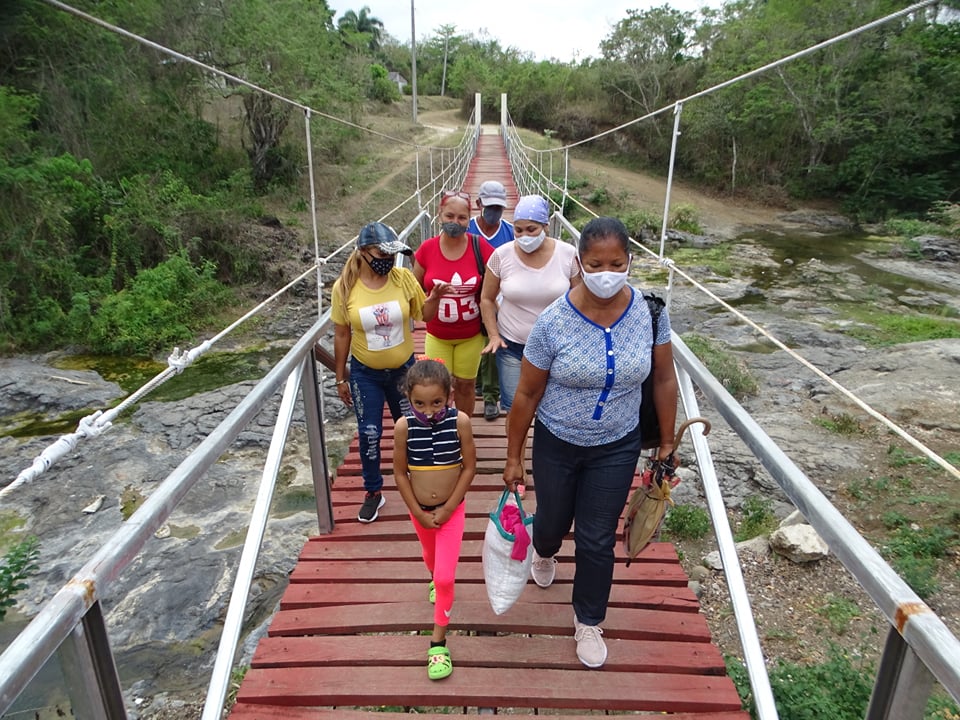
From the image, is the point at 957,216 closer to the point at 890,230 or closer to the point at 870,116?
the point at 890,230

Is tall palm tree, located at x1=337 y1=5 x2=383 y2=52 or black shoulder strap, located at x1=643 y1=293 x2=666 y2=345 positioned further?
tall palm tree, located at x1=337 y1=5 x2=383 y2=52

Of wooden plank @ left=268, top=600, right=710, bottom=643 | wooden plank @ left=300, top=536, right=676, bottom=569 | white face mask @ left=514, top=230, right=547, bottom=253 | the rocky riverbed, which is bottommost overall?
the rocky riverbed

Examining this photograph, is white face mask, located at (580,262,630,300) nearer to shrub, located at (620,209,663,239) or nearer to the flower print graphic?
the flower print graphic

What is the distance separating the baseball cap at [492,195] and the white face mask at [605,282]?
149cm

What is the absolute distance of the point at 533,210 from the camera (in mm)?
2332

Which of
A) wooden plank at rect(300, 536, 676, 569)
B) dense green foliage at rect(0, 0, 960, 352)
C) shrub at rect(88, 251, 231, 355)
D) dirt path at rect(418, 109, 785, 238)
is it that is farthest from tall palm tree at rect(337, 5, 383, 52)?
wooden plank at rect(300, 536, 676, 569)

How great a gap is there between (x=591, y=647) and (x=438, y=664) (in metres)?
0.46

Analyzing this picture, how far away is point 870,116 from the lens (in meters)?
17.1

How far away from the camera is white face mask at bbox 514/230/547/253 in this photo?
2.35 m

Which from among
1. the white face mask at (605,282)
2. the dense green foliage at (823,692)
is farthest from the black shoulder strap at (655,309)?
the dense green foliage at (823,692)

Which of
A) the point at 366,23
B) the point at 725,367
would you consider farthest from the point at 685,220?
the point at 366,23

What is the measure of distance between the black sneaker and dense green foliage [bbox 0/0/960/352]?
253 centimetres

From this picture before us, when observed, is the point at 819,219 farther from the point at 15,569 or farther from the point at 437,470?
the point at 15,569

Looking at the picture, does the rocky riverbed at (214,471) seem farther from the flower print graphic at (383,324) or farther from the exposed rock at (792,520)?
the flower print graphic at (383,324)
